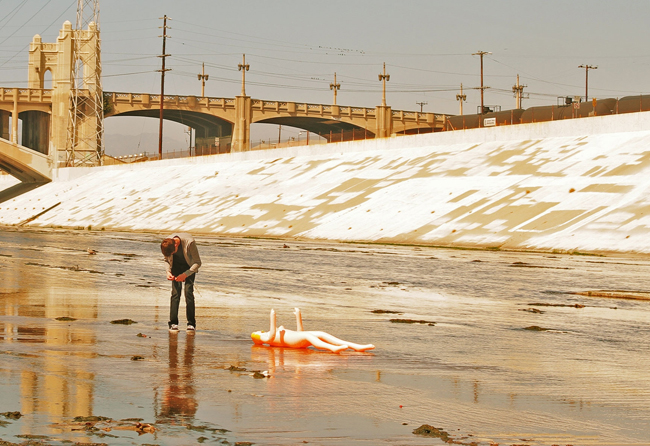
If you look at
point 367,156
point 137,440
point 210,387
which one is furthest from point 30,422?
point 367,156

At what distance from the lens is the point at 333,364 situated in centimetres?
1008

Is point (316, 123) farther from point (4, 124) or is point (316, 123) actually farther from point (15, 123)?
point (4, 124)

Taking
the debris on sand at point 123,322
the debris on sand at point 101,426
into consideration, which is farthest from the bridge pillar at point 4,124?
the debris on sand at point 101,426

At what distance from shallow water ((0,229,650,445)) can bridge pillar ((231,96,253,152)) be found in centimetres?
8987

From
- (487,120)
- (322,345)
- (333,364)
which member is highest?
(487,120)

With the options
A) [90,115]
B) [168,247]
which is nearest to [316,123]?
[90,115]

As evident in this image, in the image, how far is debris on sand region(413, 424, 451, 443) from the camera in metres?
6.71

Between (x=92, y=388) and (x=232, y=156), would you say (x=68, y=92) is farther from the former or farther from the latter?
(x=92, y=388)

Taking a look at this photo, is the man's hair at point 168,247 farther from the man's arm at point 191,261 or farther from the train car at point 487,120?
the train car at point 487,120

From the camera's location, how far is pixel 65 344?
11.0 m

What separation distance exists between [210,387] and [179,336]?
361cm

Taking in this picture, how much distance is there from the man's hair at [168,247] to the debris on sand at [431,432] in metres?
6.10

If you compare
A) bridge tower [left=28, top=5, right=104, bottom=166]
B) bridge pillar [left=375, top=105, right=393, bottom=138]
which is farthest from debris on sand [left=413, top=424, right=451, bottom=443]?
bridge pillar [left=375, top=105, right=393, bottom=138]

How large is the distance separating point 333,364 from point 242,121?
102352 mm
